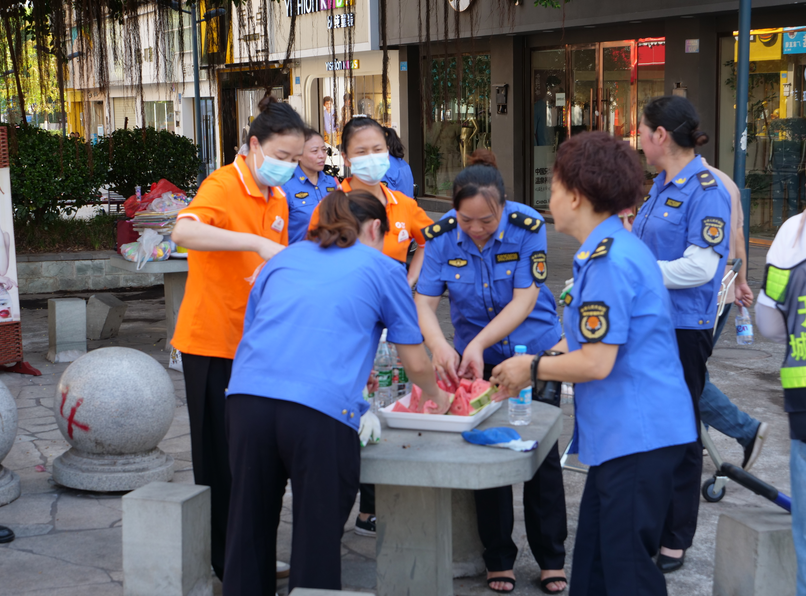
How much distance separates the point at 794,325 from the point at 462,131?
16977 millimetres

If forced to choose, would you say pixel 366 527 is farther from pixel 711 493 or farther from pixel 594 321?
pixel 594 321

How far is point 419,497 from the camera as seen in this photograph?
3.36m

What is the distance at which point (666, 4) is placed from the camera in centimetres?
1311

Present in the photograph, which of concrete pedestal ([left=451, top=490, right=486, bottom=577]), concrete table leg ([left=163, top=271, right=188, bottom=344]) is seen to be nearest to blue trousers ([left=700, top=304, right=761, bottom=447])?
concrete pedestal ([left=451, top=490, right=486, bottom=577])

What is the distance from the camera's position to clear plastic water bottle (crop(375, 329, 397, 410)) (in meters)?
3.66

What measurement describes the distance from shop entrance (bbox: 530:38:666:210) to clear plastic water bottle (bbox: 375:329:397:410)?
445 inches

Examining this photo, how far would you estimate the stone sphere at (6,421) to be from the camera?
15.7 feet

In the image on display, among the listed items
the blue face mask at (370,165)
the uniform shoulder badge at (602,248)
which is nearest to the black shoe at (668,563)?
the uniform shoulder badge at (602,248)

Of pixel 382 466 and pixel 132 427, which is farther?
pixel 132 427

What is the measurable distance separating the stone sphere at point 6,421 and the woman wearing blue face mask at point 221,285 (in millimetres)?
1599

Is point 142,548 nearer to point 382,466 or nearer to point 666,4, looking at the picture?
point 382,466

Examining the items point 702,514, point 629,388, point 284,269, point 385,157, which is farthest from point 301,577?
point 702,514

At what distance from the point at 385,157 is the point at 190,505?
76.3 inches

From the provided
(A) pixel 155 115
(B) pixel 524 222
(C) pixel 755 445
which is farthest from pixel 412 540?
(A) pixel 155 115
